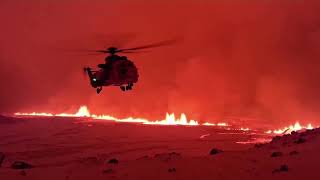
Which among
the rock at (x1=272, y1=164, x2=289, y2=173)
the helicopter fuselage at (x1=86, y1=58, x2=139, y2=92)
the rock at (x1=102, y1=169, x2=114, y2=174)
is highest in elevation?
the helicopter fuselage at (x1=86, y1=58, x2=139, y2=92)

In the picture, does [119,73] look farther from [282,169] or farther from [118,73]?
[282,169]

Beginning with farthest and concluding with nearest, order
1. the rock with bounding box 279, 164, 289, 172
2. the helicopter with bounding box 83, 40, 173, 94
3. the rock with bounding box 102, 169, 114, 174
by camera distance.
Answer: the helicopter with bounding box 83, 40, 173, 94 < the rock with bounding box 102, 169, 114, 174 < the rock with bounding box 279, 164, 289, 172

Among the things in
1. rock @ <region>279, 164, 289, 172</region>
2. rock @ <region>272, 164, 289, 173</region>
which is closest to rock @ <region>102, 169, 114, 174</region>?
rock @ <region>272, 164, 289, 173</region>

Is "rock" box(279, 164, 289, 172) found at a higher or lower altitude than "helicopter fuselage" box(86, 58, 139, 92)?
lower

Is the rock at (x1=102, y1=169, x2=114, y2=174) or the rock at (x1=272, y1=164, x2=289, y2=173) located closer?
the rock at (x1=272, y1=164, x2=289, y2=173)

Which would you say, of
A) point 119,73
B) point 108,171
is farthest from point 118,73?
point 108,171

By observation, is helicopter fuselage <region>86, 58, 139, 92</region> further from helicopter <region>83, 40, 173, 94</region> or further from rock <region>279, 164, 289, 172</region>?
rock <region>279, 164, 289, 172</region>

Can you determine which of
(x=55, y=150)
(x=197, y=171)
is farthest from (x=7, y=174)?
(x=55, y=150)

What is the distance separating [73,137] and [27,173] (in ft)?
108

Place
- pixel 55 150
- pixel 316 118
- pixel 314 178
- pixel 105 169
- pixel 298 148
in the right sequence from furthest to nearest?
1. pixel 316 118
2. pixel 55 150
3. pixel 298 148
4. pixel 105 169
5. pixel 314 178

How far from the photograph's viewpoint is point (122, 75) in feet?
98.1

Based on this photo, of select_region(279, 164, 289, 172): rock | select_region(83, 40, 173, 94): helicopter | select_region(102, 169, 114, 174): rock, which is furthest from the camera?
select_region(83, 40, 173, 94): helicopter

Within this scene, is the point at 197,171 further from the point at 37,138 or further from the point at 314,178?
the point at 37,138

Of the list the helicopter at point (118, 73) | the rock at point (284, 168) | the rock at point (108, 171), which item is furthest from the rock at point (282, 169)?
→ the helicopter at point (118, 73)
